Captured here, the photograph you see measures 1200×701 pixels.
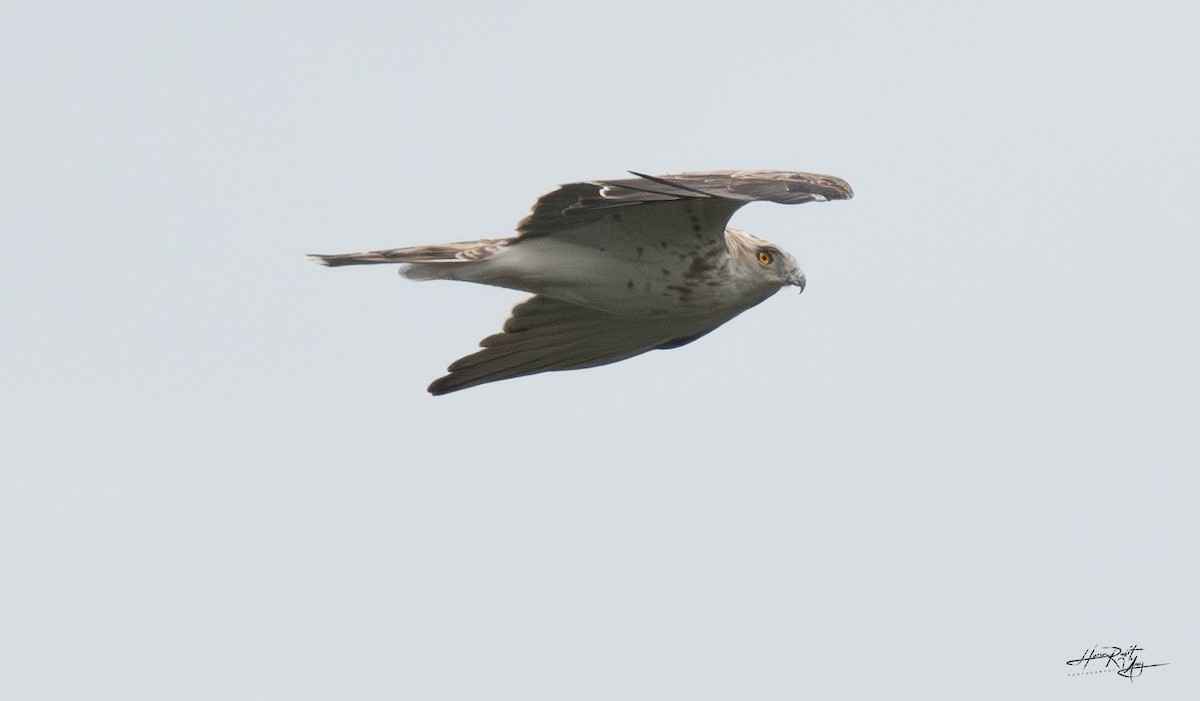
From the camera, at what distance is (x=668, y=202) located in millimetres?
11461

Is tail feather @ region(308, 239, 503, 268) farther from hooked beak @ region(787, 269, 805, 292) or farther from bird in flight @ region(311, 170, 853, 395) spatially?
hooked beak @ region(787, 269, 805, 292)

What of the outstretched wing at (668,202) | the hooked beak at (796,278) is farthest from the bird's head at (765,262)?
the outstretched wing at (668,202)

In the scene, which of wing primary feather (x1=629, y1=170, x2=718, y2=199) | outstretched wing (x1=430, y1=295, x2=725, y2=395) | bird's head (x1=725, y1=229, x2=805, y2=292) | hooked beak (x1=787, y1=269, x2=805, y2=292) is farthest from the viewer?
outstretched wing (x1=430, y1=295, x2=725, y2=395)

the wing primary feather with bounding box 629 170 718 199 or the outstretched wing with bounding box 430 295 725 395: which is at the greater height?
the wing primary feather with bounding box 629 170 718 199

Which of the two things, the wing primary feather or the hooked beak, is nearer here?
the wing primary feather

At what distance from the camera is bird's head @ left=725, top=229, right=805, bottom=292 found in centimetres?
1238

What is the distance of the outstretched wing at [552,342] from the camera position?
13.4 meters

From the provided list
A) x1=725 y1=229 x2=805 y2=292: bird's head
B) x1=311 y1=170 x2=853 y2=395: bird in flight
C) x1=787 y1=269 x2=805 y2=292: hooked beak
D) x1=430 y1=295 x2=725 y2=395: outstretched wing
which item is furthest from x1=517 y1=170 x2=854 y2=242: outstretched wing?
x1=430 y1=295 x2=725 y2=395: outstretched wing

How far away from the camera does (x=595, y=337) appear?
44.5 ft

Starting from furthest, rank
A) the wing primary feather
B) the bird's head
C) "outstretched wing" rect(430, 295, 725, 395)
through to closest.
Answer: "outstretched wing" rect(430, 295, 725, 395), the bird's head, the wing primary feather

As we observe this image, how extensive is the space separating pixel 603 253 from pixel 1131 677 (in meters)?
4.22

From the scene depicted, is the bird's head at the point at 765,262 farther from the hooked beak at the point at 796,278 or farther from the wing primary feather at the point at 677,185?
the wing primary feather at the point at 677,185

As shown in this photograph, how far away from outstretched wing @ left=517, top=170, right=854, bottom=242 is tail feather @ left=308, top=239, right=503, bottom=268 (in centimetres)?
27

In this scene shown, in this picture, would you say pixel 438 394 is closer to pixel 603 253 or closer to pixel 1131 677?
pixel 603 253
